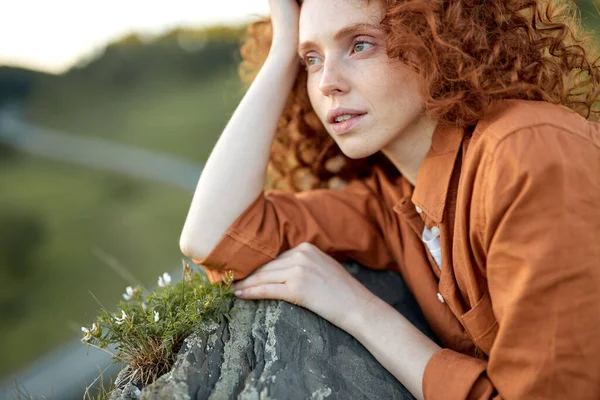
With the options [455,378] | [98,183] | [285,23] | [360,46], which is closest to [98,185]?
[98,183]

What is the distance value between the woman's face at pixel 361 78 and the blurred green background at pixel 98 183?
2938 millimetres

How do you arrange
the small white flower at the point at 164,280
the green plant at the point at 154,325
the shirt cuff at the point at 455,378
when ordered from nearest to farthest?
the shirt cuff at the point at 455,378, the green plant at the point at 154,325, the small white flower at the point at 164,280

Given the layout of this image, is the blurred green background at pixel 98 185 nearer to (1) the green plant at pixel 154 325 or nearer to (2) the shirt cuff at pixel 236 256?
(2) the shirt cuff at pixel 236 256

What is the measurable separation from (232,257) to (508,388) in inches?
47.5

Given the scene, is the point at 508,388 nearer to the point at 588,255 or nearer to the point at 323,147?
the point at 588,255

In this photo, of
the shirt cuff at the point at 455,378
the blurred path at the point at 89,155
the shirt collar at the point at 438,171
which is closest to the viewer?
the shirt cuff at the point at 455,378

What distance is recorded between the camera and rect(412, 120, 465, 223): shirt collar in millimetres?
2436

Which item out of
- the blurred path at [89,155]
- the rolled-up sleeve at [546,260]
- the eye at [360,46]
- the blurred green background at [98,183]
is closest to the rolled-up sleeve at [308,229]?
the eye at [360,46]

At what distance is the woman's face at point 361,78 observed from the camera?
8.11 ft

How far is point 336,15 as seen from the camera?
98.6 inches

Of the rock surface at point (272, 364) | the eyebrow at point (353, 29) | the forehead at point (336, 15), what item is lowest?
the rock surface at point (272, 364)

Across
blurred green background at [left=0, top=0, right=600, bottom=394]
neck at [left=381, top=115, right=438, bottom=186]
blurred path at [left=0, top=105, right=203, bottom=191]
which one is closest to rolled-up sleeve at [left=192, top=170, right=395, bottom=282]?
neck at [left=381, top=115, right=438, bottom=186]

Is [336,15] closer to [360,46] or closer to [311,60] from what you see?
[360,46]

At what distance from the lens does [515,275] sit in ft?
6.61
